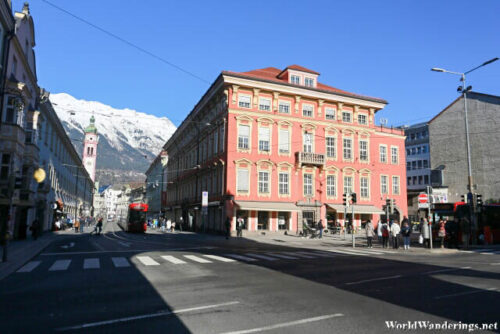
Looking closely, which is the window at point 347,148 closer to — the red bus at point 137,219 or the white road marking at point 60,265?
the red bus at point 137,219

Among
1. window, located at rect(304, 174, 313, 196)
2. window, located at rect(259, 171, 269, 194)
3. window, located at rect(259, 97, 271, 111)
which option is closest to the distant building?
window, located at rect(304, 174, 313, 196)

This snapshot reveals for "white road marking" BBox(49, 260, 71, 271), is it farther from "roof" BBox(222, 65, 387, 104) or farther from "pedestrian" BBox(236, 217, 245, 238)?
"roof" BBox(222, 65, 387, 104)

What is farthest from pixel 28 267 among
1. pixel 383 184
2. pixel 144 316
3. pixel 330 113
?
Result: pixel 383 184

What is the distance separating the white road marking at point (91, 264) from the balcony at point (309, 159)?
25.4 meters

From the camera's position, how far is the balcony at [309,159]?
3634cm

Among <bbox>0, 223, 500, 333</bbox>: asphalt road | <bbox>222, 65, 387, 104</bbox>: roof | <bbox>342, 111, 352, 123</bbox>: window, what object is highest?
<bbox>222, 65, 387, 104</bbox>: roof

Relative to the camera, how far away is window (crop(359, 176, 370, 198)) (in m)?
40.1

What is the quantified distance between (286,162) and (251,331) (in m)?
31.5

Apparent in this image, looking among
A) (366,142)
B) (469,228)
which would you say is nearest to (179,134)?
(366,142)

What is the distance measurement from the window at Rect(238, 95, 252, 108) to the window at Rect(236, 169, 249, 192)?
21.9 ft

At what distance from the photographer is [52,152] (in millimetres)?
39938

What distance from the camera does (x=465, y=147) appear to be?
4978cm

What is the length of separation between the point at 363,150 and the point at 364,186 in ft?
14.0

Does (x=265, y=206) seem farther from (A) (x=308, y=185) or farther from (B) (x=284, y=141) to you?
(B) (x=284, y=141)
